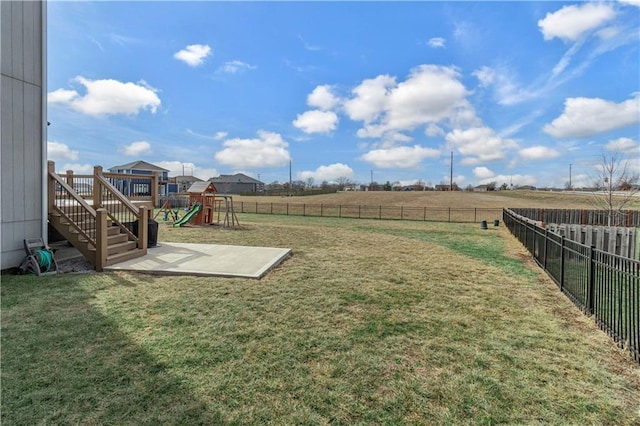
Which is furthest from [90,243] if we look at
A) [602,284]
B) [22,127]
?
[602,284]

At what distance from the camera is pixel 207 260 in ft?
24.1

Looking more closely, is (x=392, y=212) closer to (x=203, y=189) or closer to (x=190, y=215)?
(x=203, y=189)

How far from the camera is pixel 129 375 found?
109 inches

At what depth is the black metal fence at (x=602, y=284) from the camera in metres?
3.52

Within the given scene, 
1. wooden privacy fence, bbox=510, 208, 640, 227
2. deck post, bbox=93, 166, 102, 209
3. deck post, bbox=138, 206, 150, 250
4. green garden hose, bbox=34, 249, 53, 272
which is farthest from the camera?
wooden privacy fence, bbox=510, 208, 640, 227

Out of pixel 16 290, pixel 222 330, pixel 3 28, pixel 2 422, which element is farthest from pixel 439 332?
pixel 3 28

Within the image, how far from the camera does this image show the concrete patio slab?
6.32 metres

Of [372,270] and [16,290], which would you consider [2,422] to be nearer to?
[16,290]

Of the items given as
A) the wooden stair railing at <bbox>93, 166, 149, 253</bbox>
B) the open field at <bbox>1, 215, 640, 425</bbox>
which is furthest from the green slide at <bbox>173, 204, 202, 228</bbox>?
the open field at <bbox>1, 215, 640, 425</bbox>

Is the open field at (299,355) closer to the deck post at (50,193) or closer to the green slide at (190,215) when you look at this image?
the deck post at (50,193)

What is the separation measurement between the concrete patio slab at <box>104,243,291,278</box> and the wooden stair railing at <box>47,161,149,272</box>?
347 mm

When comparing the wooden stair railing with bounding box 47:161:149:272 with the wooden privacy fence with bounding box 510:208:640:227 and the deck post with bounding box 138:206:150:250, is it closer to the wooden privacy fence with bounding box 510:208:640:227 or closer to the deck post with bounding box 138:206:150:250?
the deck post with bounding box 138:206:150:250

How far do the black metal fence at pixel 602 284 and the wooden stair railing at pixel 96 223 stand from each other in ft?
26.4

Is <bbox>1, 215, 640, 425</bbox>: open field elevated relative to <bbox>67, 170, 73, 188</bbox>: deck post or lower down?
lower down
